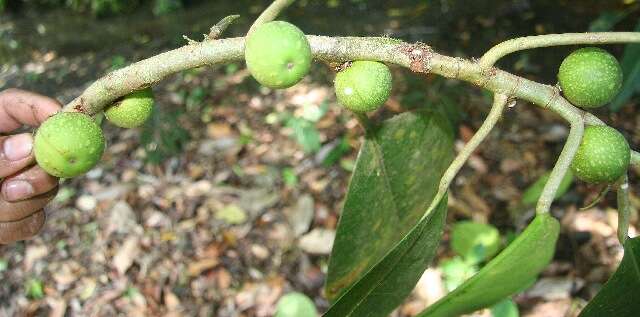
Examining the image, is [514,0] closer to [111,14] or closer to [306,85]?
[306,85]

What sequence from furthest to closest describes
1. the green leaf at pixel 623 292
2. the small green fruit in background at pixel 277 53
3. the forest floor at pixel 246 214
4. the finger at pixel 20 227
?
the forest floor at pixel 246 214 → the finger at pixel 20 227 → the green leaf at pixel 623 292 → the small green fruit in background at pixel 277 53

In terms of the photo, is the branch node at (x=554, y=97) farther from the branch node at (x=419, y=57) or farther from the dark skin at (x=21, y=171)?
the dark skin at (x=21, y=171)

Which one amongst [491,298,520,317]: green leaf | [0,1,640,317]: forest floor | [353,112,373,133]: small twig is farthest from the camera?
[0,1,640,317]: forest floor

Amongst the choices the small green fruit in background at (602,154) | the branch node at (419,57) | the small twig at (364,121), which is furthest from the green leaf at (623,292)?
the small twig at (364,121)

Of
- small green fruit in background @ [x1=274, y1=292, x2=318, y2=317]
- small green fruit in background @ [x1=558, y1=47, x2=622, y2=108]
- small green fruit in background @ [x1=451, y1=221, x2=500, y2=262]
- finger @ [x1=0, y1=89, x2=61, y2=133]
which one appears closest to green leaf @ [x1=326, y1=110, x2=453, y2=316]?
small green fruit in background @ [x1=558, y1=47, x2=622, y2=108]

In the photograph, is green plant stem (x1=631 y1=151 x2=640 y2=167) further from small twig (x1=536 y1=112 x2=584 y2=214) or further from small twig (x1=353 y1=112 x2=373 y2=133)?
small twig (x1=353 y1=112 x2=373 y2=133)

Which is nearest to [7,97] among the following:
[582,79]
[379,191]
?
[379,191]
